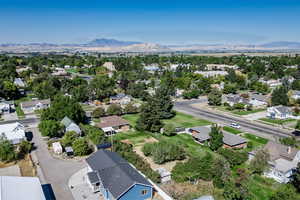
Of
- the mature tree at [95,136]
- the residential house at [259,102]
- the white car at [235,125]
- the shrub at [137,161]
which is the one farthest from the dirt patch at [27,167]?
the residential house at [259,102]

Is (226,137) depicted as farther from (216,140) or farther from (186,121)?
(186,121)

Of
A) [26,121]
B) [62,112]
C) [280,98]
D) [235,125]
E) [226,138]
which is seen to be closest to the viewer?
[226,138]

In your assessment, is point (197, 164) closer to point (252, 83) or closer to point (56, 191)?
point (56, 191)

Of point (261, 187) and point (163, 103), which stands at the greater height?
point (163, 103)

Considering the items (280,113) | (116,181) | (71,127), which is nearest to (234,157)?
(116,181)

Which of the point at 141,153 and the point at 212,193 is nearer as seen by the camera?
the point at 212,193

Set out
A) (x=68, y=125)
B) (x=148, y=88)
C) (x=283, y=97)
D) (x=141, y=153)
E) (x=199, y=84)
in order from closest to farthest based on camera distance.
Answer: (x=141, y=153) < (x=68, y=125) < (x=283, y=97) < (x=199, y=84) < (x=148, y=88)

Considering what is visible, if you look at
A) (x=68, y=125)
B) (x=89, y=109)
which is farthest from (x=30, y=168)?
(x=89, y=109)
